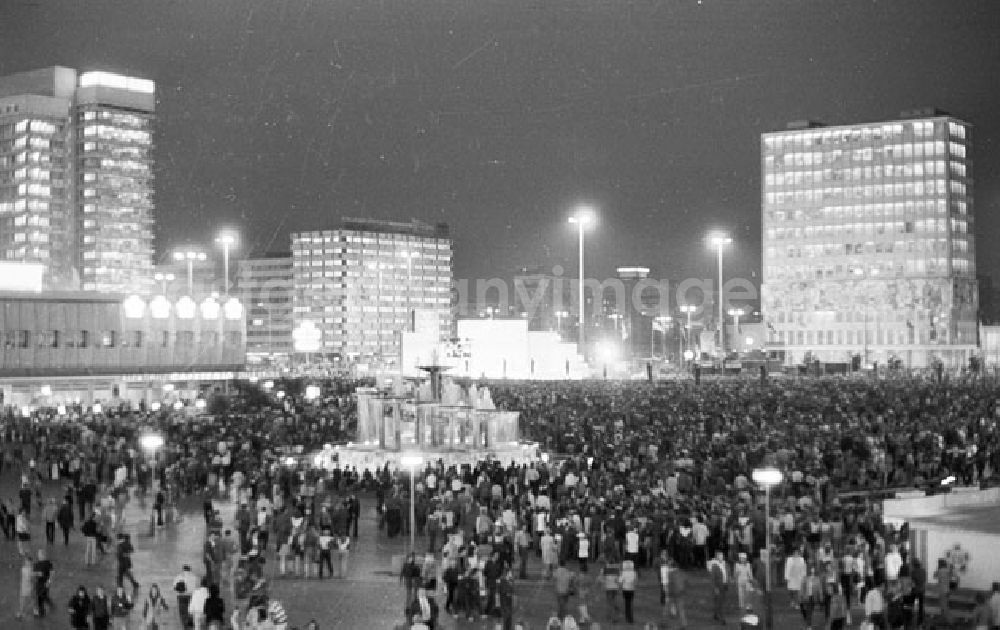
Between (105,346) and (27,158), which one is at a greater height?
(27,158)

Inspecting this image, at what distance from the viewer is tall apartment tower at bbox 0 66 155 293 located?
14888 centimetres

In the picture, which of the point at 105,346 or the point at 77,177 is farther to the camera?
the point at 77,177

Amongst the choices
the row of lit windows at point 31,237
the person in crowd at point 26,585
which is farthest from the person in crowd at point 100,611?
the row of lit windows at point 31,237

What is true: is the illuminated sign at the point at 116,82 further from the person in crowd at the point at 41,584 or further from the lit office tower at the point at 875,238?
the person in crowd at the point at 41,584

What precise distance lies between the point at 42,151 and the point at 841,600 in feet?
479

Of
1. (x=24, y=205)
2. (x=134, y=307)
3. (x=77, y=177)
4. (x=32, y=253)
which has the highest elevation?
(x=77, y=177)

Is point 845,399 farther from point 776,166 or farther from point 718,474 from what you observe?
point 776,166

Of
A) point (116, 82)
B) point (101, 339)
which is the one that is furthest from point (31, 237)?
point (101, 339)

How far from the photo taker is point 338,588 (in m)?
20.4

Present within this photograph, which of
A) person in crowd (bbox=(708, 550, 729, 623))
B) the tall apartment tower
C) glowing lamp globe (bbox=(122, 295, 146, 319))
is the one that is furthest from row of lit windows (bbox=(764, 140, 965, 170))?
person in crowd (bbox=(708, 550, 729, 623))

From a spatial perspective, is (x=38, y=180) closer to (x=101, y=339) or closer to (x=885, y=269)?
(x=101, y=339)

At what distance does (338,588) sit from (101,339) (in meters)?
56.4

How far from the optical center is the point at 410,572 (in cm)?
1850

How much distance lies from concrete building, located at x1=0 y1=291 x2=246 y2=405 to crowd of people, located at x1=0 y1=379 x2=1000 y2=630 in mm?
25234
